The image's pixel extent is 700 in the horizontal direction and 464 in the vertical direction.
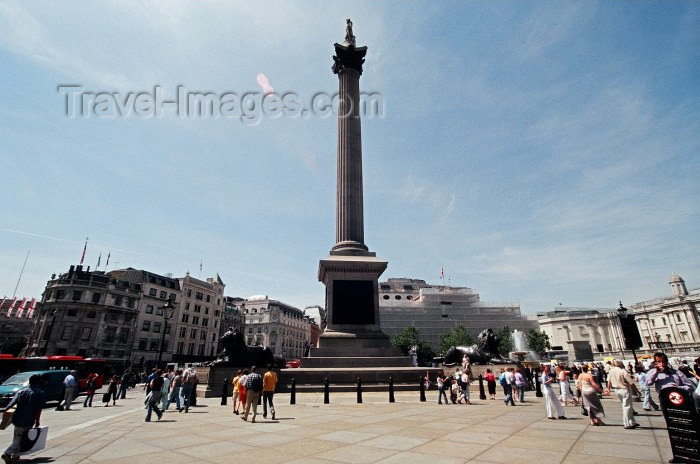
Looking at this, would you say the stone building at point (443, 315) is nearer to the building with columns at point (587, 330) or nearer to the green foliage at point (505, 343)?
the green foliage at point (505, 343)

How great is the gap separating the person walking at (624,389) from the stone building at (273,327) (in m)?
90.1

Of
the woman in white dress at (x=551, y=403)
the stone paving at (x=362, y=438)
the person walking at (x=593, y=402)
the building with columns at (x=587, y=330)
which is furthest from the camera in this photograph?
the building with columns at (x=587, y=330)

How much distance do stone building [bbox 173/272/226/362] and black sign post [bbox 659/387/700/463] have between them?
72445mm

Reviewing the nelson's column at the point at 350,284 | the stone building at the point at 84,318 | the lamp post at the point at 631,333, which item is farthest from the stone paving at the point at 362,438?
the stone building at the point at 84,318

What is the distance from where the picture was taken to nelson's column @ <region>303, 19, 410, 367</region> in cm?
2145

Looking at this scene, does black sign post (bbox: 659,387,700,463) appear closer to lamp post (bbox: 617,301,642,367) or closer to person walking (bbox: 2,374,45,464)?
person walking (bbox: 2,374,45,464)

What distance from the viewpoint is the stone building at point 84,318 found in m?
52.1

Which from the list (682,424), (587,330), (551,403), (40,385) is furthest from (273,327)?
(682,424)

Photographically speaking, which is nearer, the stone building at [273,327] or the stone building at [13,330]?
the stone building at [13,330]

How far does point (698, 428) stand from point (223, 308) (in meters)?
86.6

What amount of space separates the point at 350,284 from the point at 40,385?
57.7 ft

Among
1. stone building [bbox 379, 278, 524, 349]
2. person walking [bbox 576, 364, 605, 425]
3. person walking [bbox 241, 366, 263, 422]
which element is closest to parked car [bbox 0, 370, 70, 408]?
person walking [bbox 241, 366, 263, 422]

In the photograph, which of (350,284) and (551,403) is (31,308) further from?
(551,403)

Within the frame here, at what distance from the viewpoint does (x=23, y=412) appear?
259 inches
